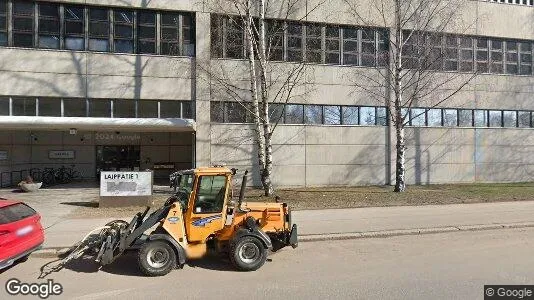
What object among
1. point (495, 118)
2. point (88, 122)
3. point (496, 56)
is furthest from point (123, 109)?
point (496, 56)

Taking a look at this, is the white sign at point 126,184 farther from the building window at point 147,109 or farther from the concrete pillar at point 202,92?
the building window at point 147,109

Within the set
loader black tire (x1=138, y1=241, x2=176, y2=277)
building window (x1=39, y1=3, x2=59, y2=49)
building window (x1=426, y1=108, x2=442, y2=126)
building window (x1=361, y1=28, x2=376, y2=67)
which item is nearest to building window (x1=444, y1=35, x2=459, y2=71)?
building window (x1=426, y1=108, x2=442, y2=126)

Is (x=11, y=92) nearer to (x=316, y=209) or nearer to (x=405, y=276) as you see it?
(x=316, y=209)

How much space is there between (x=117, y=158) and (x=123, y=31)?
8.27m

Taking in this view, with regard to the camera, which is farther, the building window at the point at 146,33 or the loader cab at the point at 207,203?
the building window at the point at 146,33

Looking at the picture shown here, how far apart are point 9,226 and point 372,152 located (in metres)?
17.1

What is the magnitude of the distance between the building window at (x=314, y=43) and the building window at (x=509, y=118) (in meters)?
11.6

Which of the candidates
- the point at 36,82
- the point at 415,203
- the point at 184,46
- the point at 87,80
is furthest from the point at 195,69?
the point at 415,203

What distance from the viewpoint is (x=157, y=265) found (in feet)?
20.7

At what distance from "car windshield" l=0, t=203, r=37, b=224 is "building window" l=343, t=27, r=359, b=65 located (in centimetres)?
1643

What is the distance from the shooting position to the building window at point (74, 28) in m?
17.5

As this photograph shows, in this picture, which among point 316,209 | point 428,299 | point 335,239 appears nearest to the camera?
point 428,299

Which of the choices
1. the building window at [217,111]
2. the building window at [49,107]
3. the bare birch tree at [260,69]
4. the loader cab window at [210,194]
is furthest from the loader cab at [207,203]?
the building window at [49,107]

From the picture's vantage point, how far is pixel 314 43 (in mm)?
19719
